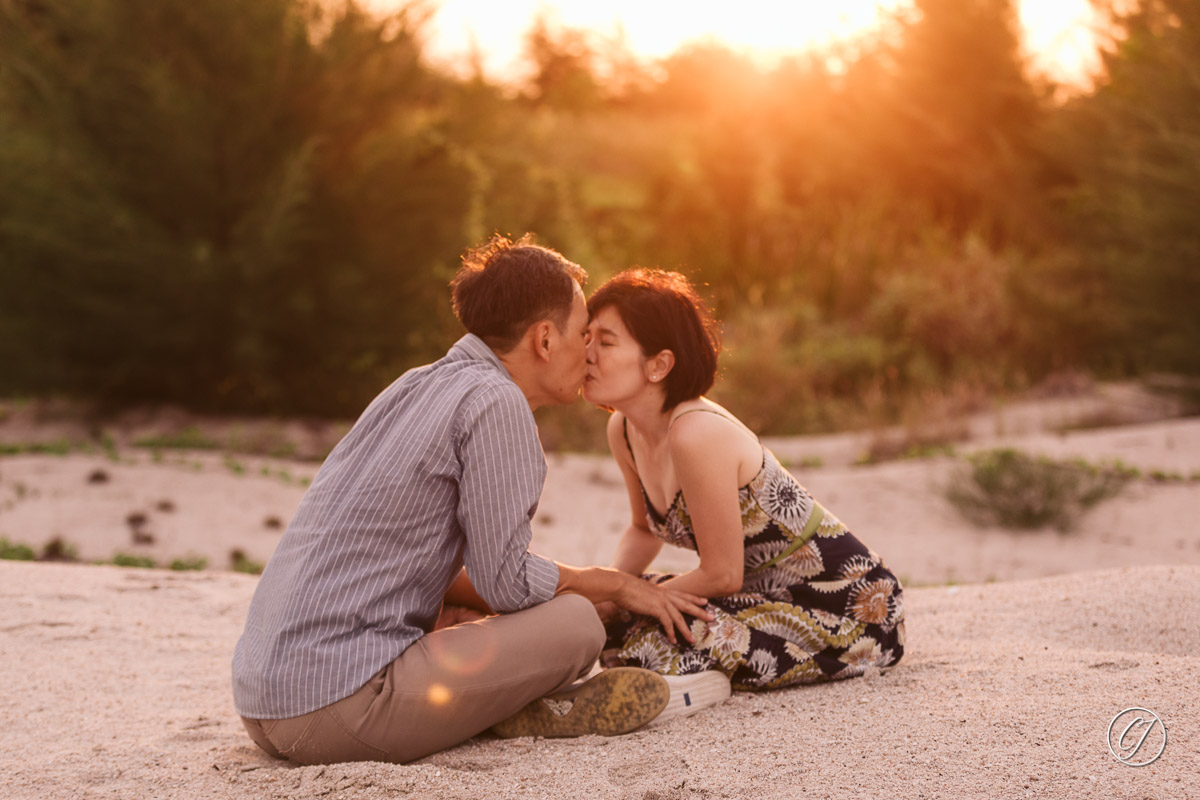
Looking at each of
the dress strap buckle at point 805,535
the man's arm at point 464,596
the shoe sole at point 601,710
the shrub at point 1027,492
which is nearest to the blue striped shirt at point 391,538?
the shoe sole at point 601,710

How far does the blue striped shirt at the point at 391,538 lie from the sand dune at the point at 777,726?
0.26 m

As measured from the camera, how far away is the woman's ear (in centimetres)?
314

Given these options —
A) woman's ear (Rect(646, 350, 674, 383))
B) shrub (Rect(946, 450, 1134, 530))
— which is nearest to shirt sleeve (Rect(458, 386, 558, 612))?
woman's ear (Rect(646, 350, 674, 383))

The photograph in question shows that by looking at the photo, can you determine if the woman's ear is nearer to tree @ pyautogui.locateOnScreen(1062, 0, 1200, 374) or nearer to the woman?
the woman

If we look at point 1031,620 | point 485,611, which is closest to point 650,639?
point 485,611

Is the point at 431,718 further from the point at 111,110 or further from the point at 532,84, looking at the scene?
the point at 532,84

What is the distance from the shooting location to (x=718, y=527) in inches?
123

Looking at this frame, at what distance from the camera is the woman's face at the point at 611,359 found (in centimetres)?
310

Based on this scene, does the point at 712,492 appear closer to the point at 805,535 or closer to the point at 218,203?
the point at 805,535

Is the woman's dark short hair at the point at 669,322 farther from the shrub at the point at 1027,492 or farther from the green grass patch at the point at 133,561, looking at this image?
the shrub at the point at 1027,492

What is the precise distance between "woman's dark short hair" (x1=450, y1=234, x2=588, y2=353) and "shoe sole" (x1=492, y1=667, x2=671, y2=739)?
1.00 m

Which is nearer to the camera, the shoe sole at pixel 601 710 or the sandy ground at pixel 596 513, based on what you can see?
the shoe sole at pixel 601 710

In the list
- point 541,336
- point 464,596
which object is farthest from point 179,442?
point 541,336

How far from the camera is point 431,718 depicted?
8.75ft
